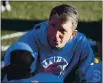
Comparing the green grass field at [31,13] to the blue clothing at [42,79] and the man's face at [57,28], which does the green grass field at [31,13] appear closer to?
the man's face at [57,28]

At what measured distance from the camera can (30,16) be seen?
980cm

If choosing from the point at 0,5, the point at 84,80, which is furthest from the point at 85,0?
the point at 84,80

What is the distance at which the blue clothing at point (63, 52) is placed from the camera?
10.5 ft

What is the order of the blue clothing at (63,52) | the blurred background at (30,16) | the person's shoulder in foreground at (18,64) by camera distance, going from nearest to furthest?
the person's shoulder in foreground at (18,64), the blue clothing at (63,52), the blurred background at (30,16)

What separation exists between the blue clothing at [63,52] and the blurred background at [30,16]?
4771mm

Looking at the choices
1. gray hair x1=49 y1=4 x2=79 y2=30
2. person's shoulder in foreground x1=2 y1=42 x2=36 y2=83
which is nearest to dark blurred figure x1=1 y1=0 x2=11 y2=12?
gray hair x1=49 y1=4 x2=79 y2=30

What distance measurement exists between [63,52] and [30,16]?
6458mm

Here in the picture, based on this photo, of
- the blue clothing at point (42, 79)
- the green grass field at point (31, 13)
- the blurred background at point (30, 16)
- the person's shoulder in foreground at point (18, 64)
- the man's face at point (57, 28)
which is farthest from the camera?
the green grass field at point (31, 13)

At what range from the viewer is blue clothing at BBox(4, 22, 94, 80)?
321 centimetres

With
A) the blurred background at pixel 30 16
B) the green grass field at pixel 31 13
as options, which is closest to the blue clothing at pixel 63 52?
the blurred background at pixel 30 16

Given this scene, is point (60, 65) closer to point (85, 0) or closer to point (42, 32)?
point (42, 32)

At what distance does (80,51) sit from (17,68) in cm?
120

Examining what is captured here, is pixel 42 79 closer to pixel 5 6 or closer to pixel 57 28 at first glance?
pixel 57 28

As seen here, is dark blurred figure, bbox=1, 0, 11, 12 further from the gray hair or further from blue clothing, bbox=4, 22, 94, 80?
the gray hair
